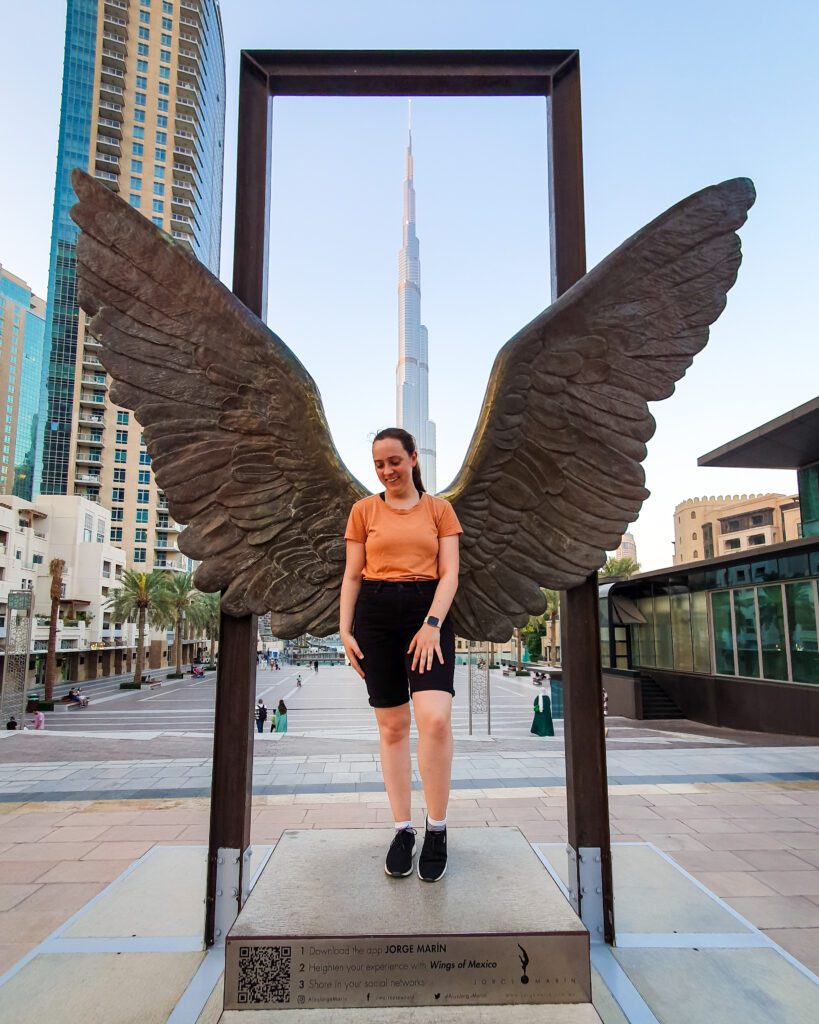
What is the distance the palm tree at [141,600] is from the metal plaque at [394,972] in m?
37.0

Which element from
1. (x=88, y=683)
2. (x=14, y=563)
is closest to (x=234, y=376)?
(x=14, y=563)

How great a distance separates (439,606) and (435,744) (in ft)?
2.36

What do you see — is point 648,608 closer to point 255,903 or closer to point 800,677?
point 800,677

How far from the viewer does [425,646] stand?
317 cm

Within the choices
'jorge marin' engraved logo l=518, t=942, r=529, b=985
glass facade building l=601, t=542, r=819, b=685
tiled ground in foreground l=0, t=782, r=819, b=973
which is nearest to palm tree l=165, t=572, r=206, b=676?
glass facade building l=601, t=542, r=819, b=685

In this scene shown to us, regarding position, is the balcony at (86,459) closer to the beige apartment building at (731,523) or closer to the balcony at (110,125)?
the balcony at (110,125)

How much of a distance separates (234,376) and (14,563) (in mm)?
37762

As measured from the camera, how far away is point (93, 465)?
56.0 metres

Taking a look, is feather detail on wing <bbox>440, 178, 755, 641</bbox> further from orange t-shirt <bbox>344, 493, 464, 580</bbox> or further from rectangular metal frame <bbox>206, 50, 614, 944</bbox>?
rectangular metal frame <bbox>206, 50, 614, 944</bbox>

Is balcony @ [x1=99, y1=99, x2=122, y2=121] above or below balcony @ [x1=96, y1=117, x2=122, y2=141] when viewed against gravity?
above

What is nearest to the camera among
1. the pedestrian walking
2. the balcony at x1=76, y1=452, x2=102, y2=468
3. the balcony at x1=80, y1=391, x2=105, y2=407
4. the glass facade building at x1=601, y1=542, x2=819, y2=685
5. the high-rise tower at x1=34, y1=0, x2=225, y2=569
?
the glass facade building at x1=601, y1=542, x2=819, y2=685

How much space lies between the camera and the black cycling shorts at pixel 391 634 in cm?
334

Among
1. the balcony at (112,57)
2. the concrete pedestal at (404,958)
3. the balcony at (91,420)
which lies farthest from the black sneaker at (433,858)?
the balcony at (112,57)

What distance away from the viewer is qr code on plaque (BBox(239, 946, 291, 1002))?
2.69m
